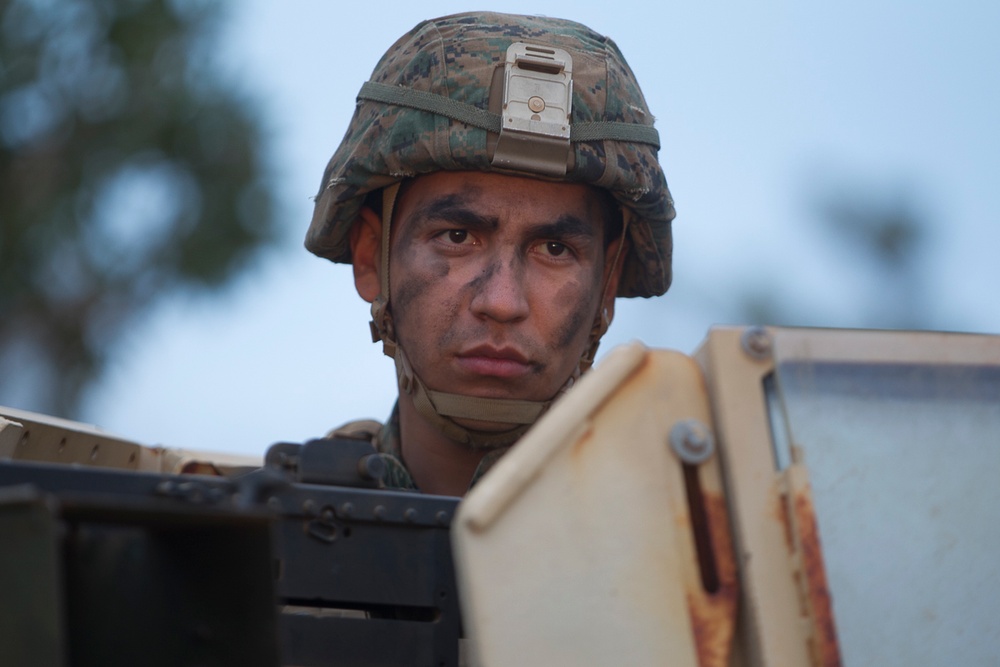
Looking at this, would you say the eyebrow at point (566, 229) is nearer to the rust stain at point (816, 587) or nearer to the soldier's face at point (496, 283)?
the soldier's face at point (496, 283)

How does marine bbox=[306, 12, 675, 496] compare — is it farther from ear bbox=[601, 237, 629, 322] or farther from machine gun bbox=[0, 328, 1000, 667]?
machine gun bbox=[0, 328, 1000, 667]

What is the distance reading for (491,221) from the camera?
3227mm

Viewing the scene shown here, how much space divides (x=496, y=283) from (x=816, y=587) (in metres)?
1.66

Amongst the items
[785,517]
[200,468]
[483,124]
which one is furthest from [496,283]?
[785,517]

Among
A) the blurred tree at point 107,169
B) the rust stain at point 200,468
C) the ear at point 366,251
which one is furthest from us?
the blurred tree at point 107,169

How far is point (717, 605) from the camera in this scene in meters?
1.61

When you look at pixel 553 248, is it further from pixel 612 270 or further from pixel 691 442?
pixel 691 442

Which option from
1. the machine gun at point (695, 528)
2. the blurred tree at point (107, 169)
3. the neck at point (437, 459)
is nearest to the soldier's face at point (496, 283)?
the neck at point (437, 459)

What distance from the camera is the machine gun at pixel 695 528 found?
4.93 feet

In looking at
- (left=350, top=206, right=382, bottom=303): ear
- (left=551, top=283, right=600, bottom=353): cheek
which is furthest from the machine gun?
(left=350, top=206, right=382, bottom=303): ear

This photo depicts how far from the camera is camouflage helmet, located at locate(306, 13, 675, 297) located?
3256 mm

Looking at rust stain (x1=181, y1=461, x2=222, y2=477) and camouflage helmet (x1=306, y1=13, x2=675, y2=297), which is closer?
camouflage helmet (x1=306, y1=13, x2=675, y2=297)

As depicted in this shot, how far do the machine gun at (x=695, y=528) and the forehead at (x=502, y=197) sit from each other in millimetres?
1584

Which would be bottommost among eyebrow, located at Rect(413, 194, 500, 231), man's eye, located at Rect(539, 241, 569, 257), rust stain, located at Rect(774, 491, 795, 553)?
rust stain, located at Rect(774, 491, 795, 553)
